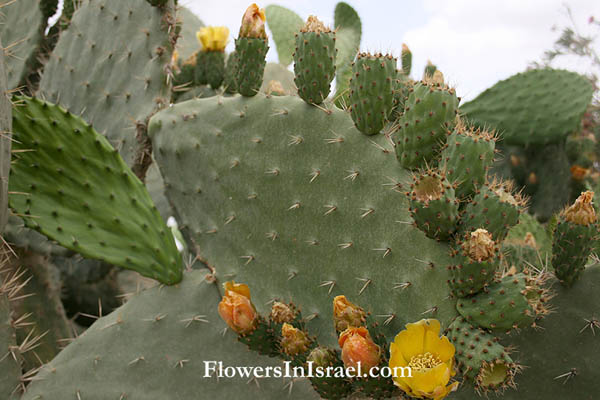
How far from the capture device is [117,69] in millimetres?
1930

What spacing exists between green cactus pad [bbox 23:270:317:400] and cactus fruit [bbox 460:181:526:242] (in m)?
0.66

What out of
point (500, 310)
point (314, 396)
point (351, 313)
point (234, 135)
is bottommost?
point (314, 396)

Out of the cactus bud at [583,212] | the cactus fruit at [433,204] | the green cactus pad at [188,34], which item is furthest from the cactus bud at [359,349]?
the green cactus pad at [188,34]

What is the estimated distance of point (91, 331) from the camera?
1602 millimetres

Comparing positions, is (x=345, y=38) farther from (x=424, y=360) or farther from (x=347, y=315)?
(x=424, y=360)

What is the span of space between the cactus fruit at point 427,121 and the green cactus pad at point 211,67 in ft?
3.72

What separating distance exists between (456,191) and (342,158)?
28cm

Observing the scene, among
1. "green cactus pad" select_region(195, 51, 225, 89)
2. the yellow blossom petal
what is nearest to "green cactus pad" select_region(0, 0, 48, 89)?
"green cactus pad" select_region(195, 51, 225, 89)

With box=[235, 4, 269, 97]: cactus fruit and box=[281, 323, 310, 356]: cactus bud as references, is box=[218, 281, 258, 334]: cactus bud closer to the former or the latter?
box=[281, 323, 310, 356]: cactus bud

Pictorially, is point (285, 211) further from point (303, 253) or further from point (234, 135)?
point (234, 135)

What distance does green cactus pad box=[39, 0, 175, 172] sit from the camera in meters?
1.83

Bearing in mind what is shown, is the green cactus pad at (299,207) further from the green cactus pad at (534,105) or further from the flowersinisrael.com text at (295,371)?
the green cactus pad at (534,105)

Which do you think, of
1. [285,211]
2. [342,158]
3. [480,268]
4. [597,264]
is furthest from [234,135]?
[597,264]

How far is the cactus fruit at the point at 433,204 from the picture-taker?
3.36 ft
